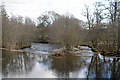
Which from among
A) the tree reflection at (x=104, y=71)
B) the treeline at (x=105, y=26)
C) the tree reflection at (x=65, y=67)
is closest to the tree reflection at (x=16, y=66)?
the tree reflection at (x=65, y=67)

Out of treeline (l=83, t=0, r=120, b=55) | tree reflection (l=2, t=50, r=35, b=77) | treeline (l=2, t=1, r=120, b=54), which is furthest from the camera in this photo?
treeline (l=2, t=1, r=120, b=54)

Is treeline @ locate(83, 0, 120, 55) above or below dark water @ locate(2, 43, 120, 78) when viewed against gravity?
above

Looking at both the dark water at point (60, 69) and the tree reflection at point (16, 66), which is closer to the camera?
the dark water at point (60, 69)

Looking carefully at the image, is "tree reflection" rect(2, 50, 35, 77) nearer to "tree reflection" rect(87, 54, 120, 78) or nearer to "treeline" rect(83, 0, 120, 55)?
"tree reflection" rect(87, 54, 120, 78)

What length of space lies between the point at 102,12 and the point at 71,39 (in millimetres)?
6921

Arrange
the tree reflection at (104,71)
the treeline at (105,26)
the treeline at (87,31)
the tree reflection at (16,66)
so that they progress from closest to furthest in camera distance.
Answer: the tree reflection at (104,71) < the tree reflection at (16,66) < the treeline at (105,26) < the treeline at (87,31)

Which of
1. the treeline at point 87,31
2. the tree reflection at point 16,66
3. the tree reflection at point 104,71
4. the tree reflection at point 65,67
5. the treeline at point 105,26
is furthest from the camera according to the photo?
the treeline at point 87,31

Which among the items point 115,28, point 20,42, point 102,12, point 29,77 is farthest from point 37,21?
point 29,77

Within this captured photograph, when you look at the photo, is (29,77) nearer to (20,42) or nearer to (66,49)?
(66,49)

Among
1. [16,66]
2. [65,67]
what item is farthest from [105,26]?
[16,66]

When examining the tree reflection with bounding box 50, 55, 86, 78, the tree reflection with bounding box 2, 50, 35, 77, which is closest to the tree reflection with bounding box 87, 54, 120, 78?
the tree reflection with bounding box 50, 55, 86, 78

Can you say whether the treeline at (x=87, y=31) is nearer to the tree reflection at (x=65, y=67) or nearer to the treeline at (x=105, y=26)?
the treeline at (x=105, y=26)

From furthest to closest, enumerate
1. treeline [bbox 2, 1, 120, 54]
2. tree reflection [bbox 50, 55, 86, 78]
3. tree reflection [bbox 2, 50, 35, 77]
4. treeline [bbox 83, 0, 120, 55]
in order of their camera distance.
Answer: treeline [bbox 2, 1, 120, 54]
treeline [bbox 83, 0, 120, 55]
tree reflection [bbox 2, 50, 35, 77]
tree reflection [bbox 50, 55, 86, 78]

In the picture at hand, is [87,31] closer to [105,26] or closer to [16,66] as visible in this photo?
[105,26]
